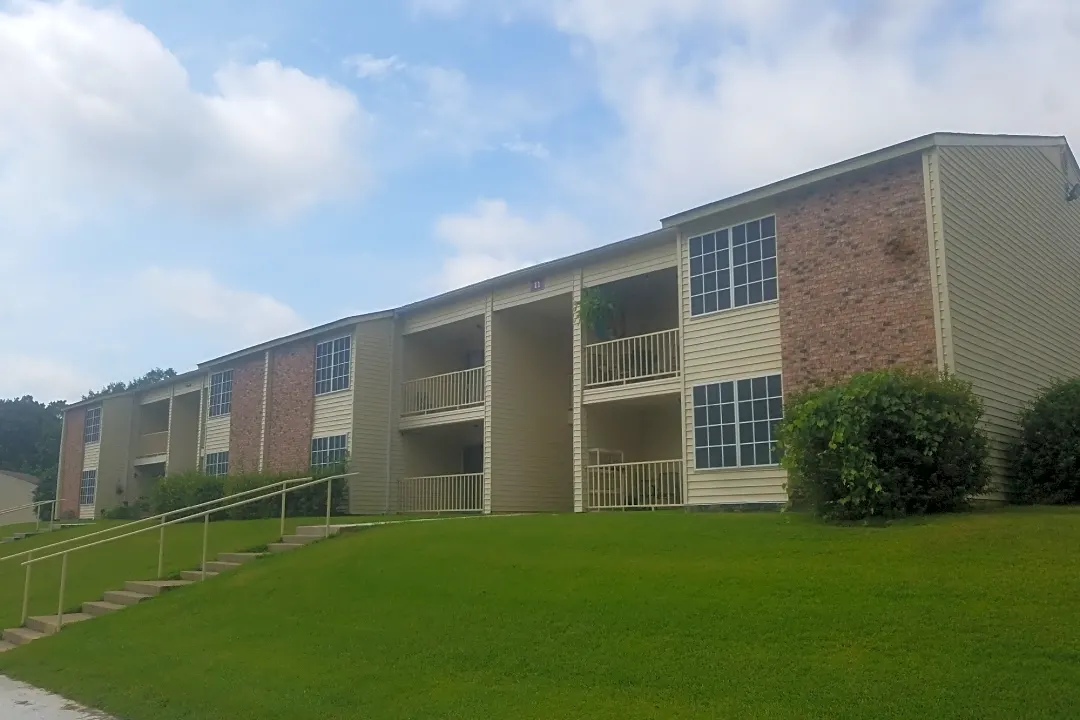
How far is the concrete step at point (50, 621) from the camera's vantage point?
44.7 ft

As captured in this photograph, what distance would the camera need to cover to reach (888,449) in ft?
38.3

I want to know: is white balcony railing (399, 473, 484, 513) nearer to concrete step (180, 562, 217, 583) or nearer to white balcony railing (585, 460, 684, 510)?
white balcony railing (585, 460, 684, 510)

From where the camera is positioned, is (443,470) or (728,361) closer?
(728,361)

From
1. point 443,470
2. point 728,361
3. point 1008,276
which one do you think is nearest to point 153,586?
point 728,361

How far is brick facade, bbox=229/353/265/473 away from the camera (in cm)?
2783

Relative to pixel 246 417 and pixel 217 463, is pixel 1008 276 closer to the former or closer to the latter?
pixel 246 417

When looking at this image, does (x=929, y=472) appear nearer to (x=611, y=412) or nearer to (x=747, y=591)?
(x=747, y=591)

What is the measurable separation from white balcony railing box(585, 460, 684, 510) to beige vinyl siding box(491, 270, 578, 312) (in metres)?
3.93

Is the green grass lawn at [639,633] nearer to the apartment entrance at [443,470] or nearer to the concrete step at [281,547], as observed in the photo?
the concrete step at [281,547]

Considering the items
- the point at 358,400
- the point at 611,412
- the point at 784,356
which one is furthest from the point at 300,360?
the point at 784,356

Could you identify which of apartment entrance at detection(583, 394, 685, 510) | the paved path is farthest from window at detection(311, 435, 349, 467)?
the paved path

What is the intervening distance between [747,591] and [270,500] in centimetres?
1678

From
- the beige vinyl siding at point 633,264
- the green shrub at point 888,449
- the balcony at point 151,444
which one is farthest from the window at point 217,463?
the green shrub at point 888,449

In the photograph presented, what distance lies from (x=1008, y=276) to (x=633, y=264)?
6756mm
